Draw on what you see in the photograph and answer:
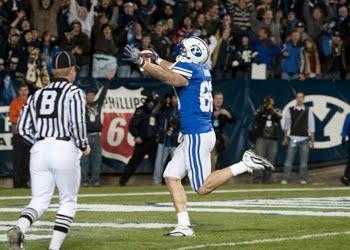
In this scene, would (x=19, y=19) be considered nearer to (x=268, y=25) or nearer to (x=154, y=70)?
(x=268, y=25)

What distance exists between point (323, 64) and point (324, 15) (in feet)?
5.87

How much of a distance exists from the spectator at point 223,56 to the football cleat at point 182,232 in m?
11.6

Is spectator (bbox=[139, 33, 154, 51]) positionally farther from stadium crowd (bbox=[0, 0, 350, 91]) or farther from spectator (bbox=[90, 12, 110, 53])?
spectator (bbox=[90, 12, 110, 53])

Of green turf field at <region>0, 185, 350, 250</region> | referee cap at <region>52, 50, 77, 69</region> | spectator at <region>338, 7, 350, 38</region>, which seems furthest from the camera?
spectator at <region>338, 7, 350, 38</region>

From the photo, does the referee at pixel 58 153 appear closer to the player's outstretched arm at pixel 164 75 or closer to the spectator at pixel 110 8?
the player's outstretched arm at pixel 164 75

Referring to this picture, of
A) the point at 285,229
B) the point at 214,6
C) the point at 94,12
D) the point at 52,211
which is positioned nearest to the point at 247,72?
the point at 214,6

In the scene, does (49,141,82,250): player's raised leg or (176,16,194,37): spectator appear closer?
(49,141,82,250): player's raised leg

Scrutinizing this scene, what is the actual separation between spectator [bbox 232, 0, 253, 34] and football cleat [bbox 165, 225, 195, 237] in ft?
43.7

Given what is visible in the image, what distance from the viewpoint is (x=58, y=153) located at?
9258 millimetres

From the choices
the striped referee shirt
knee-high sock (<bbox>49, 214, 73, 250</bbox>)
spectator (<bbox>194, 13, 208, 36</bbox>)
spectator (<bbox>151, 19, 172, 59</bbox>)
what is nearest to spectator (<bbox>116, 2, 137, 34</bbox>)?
spectator (<bbox>151, 19, 172, 59</bbox>)

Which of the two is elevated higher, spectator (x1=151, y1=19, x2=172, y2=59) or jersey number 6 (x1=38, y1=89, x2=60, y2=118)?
jersey number 6 (x1=38, y1=89, x2=60, y2=118)

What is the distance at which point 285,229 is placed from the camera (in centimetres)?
1151

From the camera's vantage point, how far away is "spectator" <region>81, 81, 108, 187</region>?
20531 millimetres

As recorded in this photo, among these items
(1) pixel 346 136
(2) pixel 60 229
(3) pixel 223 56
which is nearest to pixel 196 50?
(2) pixel 60 229
